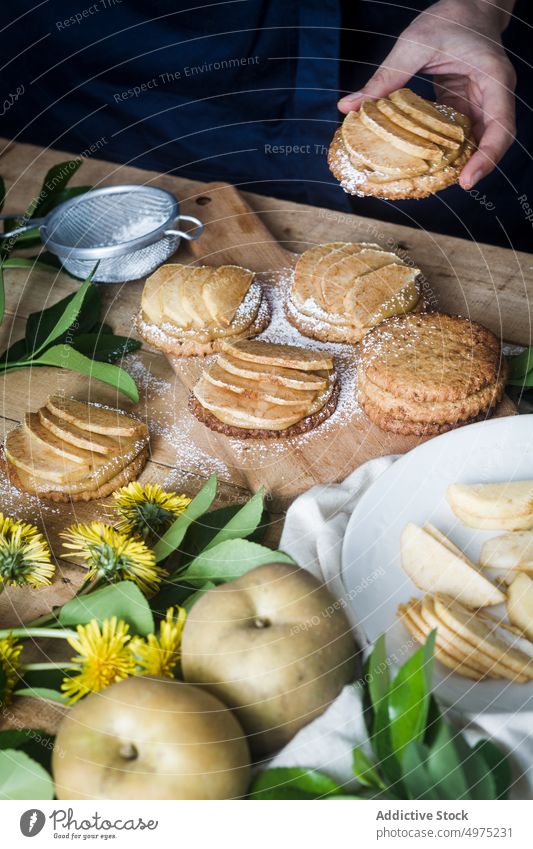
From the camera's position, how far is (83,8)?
2.12 m

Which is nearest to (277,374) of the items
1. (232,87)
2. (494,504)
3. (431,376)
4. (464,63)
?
(431,376)

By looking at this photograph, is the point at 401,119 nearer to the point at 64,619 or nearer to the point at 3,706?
the point at 64,619

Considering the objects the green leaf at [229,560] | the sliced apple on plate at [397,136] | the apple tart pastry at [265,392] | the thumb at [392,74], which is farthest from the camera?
the thumb at [392,74]

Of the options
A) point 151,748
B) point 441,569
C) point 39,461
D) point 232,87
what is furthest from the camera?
point 232,87

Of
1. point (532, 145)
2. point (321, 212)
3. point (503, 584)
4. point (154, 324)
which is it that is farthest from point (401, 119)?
point (503, 584)

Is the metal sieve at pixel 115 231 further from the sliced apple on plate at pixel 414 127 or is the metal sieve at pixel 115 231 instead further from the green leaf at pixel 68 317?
the sliced apple on plate at pixel 414 127

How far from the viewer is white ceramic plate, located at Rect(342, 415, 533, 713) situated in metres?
0.85

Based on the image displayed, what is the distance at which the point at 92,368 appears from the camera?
4.50ft

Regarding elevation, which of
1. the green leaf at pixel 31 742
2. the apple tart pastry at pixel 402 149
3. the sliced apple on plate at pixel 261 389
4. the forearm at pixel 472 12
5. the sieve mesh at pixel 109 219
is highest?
the forearm at pixel 472 12

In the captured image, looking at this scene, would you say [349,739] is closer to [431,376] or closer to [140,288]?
[431,376]

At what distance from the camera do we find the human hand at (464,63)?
157 centimetres

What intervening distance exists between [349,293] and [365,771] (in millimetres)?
936

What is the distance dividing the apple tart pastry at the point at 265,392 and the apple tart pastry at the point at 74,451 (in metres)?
0.13

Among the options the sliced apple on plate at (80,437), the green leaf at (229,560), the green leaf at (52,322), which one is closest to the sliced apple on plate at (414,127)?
the green leaf at (52,322)
